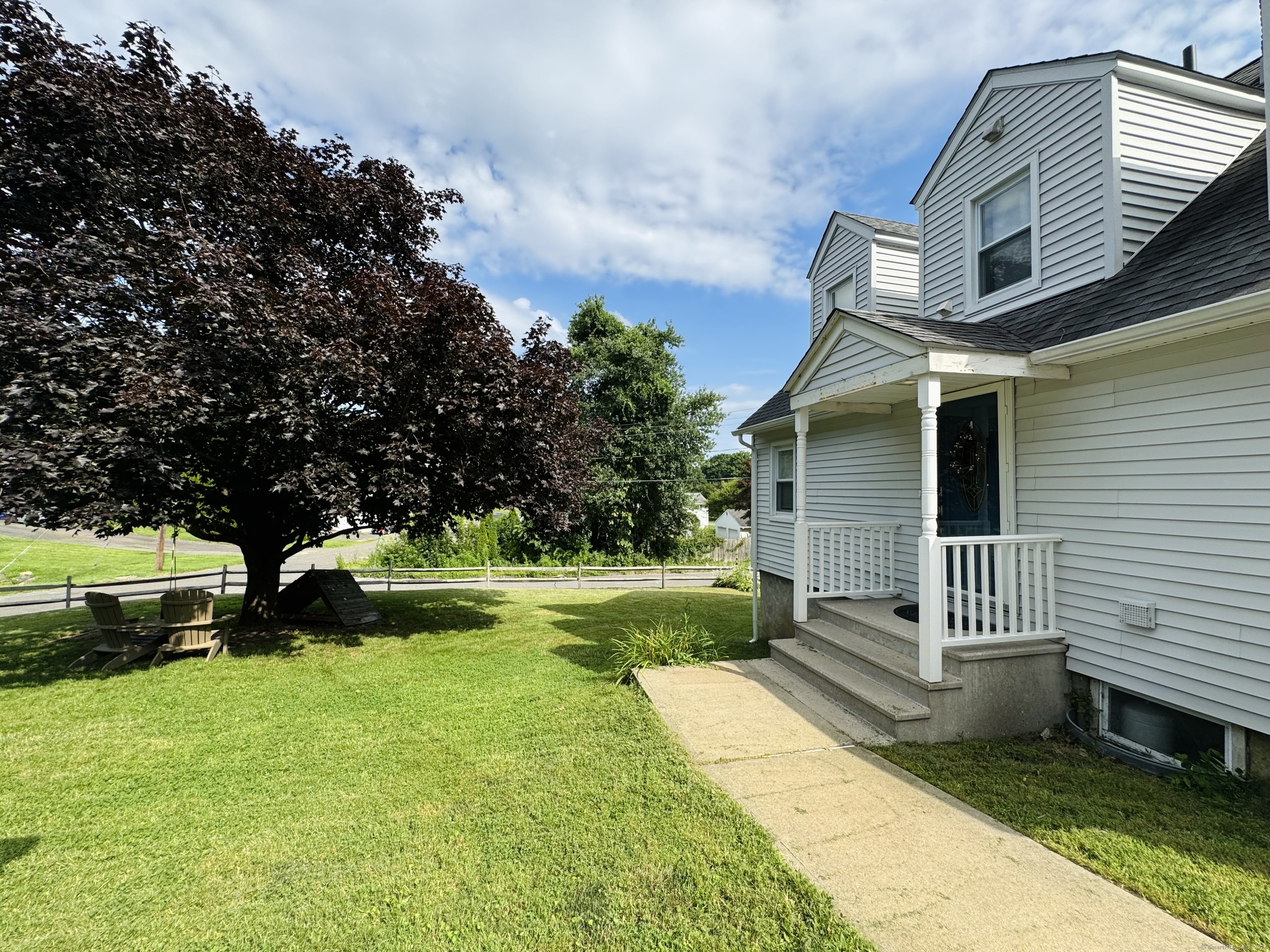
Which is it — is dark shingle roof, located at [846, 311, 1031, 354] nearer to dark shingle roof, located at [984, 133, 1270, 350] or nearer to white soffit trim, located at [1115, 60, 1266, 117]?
dark shingle roof, located at [984, 133, 1270, 350]

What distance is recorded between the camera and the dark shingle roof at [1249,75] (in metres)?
5.62

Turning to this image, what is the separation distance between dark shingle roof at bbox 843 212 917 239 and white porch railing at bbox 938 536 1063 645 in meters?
5.58

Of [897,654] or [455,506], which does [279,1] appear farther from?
[897,654]

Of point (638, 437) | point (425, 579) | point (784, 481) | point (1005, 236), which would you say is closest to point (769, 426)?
point (784, 481)

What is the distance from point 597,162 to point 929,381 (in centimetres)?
981

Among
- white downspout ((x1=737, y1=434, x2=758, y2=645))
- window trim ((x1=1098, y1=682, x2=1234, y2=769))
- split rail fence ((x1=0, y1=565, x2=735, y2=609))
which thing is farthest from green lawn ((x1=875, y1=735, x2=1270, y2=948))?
split rail fence ((x1=0, y1=565, x2=735, y2=609))

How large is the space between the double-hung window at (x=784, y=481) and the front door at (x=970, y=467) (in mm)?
2953

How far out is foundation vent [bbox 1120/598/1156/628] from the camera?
3.84m

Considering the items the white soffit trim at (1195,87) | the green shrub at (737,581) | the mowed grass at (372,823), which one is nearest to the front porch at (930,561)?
the mowed grass at (372,823)

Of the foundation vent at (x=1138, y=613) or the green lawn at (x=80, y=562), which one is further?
the green lawn at (x=80, y=562)

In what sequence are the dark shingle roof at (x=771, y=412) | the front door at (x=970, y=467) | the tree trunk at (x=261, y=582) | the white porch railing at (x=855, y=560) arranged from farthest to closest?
the tree trunk at (x=261, y=582) < the dark shingle roof at (x=771, y=412) < the white porch railing at (x=855, y=560) < the front door at (x=970, y=467)

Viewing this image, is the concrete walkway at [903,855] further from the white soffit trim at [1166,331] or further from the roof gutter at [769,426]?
the roof gutter at [769,426]

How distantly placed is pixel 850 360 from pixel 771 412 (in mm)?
3566

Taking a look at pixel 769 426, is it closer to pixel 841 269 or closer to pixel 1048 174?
pixel 841 269
